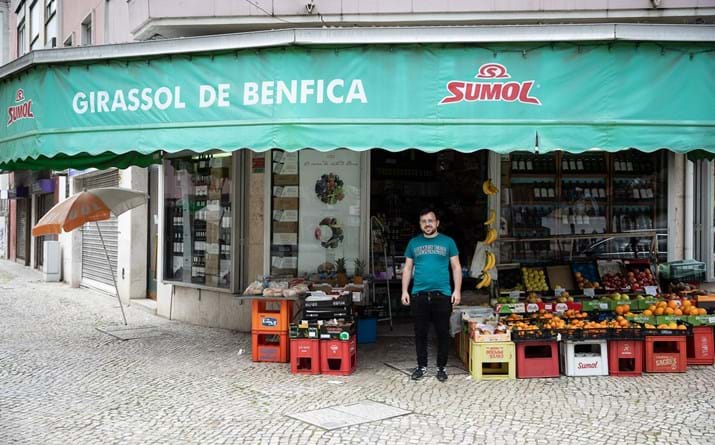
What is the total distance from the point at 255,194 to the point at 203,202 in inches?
55.0

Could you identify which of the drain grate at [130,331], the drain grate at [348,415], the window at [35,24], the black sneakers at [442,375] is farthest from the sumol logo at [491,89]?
the window at [35,24]

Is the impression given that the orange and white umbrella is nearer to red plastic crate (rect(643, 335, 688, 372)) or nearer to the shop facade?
the shop facade

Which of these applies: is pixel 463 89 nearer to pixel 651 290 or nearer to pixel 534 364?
pixel 534 364

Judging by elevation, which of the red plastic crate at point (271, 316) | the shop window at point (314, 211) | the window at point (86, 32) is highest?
the window at point (86, 32)

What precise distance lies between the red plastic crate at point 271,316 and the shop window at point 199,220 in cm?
247

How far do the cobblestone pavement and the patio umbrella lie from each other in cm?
195

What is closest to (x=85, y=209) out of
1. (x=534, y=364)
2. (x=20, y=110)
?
(x=20, y=110)

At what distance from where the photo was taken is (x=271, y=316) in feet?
27.4

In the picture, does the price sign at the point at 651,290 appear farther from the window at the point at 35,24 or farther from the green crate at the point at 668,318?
the window at the point at 35,24

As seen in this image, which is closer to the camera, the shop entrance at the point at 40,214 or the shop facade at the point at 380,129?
the shop facade at the point at 380,129

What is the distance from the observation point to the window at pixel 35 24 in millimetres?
22000

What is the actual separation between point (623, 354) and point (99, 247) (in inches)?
528

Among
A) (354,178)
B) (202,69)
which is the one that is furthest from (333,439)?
(354,178)

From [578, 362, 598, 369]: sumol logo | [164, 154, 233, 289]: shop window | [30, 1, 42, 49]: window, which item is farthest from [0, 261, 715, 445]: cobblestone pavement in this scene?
[30, 1, 42, 49]: window
